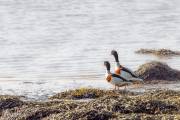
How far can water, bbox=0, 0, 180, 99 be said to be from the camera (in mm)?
19375

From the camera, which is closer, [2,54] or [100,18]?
[2,54]

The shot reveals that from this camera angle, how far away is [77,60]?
73.7 feet

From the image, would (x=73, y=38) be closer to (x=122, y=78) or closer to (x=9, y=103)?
(x=122, y=78)

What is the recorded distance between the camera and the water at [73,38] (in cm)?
1938

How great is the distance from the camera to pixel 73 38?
28062 mm

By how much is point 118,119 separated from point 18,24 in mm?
23003

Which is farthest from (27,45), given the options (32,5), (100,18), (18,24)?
(32,5)

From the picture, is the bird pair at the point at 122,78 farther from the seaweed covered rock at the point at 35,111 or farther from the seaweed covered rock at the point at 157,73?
the seaweed covered rock at the point at 35,111

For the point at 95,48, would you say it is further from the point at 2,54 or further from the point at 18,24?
the point at 18,24

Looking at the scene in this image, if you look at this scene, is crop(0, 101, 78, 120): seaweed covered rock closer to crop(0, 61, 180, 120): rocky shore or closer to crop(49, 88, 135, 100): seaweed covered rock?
crop(0, 61, 180, 120): rocky shore

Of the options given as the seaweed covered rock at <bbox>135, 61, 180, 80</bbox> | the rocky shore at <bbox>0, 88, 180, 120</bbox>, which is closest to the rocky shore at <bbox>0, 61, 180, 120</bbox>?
the rocky shore at <bbox>0, 88, 180, 120</bbox>

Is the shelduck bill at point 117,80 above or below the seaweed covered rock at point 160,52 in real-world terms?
below

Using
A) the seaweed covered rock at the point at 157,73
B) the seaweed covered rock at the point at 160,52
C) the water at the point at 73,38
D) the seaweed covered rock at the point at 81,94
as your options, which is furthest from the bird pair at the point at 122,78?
the seaweed covered rock at the point at 160,52

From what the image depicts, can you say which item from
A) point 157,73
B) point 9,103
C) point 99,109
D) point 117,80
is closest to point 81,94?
point 117,80
